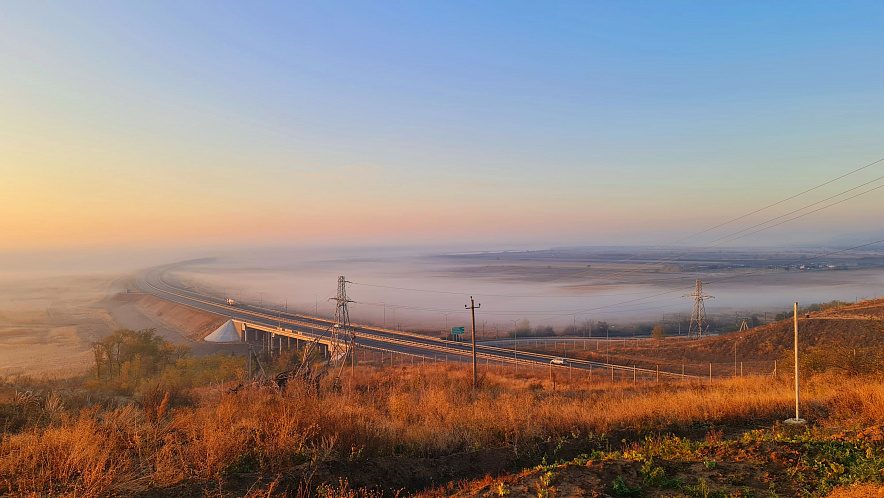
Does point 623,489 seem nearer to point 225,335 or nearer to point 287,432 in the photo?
point 287,432

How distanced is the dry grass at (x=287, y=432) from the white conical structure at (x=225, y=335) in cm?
7599

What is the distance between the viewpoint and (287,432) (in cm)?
729

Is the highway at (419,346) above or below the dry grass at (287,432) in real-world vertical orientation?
below

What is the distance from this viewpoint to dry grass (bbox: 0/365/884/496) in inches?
237

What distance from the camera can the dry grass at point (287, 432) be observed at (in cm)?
602

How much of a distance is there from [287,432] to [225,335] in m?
83.2

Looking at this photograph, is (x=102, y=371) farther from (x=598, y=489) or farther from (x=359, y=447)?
(x=598, y=489)

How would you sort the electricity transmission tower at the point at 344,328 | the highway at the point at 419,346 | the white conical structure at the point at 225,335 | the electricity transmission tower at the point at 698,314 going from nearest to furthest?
the electricity transmission tower at the point at 344,328
the highway at the point at 419,346
the electricity transmission tower at the point at 698,314
the white conical structure at the point at 225,335

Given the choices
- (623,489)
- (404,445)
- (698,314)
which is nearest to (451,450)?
(404,445)

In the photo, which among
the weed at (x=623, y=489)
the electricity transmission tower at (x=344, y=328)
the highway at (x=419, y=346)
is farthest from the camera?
the highway at (x=419, y=346)

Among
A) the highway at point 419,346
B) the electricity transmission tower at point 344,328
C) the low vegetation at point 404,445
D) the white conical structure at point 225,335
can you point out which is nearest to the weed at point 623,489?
the low vegetation at point 404,445

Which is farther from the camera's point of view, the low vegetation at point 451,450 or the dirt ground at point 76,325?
the dirt ground at point 76,325

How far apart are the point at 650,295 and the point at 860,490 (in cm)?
17066

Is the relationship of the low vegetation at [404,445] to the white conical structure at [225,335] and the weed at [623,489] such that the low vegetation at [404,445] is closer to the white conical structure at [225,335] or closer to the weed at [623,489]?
the weed at [623,489]
